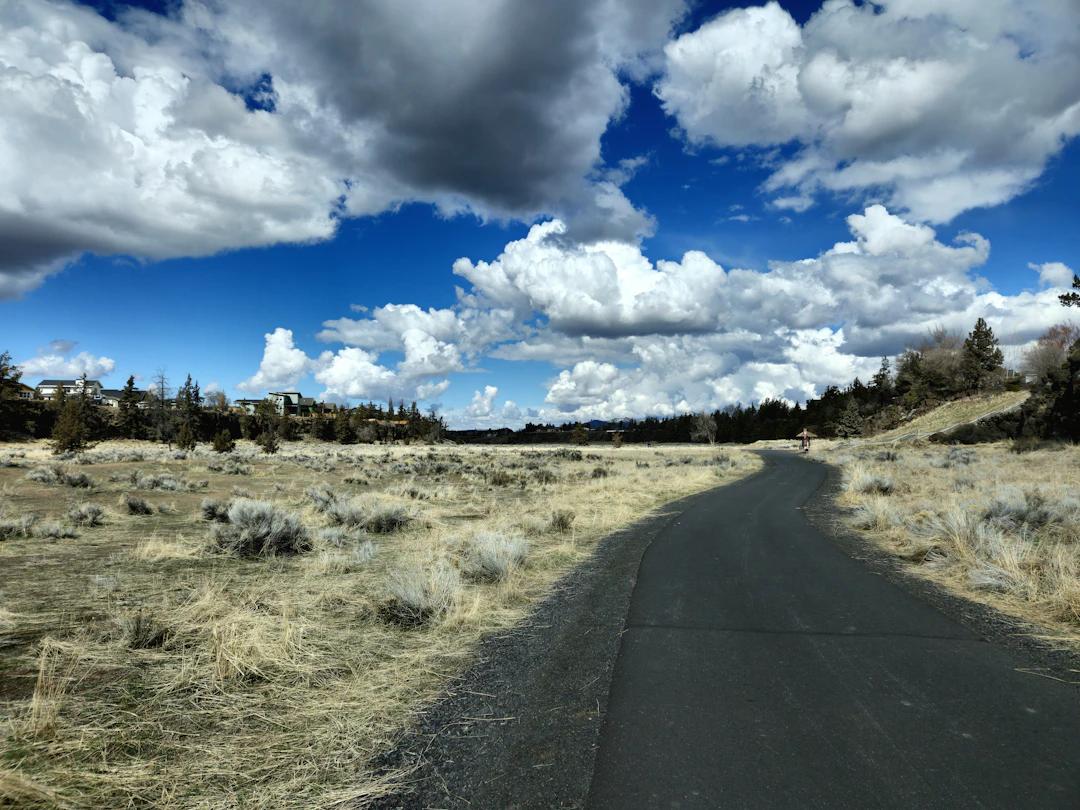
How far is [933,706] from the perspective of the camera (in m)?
4.45

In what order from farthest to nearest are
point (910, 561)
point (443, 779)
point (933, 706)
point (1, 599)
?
point (910, 561) < point (1, 599) < point (933, 706) < point (443, 779)

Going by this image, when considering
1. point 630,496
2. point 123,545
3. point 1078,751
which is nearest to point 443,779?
point 1078,751

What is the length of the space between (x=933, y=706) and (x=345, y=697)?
4751 millimetres

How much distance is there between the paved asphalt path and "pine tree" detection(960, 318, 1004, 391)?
310ft

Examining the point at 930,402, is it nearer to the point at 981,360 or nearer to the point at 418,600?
the point at 981,360

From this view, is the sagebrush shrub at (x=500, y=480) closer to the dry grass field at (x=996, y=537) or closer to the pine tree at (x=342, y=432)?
the dry grass field at (x=996, y=537)

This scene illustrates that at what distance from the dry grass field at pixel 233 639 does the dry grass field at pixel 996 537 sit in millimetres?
6129

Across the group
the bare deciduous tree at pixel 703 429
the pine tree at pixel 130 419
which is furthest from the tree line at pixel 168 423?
the bare deciduous tree at pixel 703 429

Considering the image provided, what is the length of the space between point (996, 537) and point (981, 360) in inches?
3744

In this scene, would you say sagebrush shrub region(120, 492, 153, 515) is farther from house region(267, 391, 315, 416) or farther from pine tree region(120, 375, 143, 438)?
house region(267, 391, 315, 416)

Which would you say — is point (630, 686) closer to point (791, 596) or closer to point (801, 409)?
point (791, 596)

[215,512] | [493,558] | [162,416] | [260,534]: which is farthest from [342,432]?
[493,558]

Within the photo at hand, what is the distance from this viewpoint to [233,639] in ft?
18.4

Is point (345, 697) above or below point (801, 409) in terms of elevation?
below
